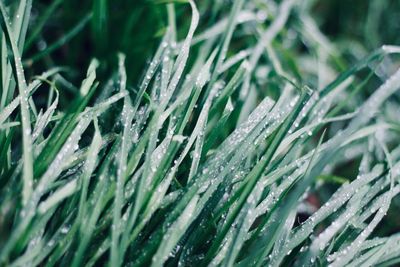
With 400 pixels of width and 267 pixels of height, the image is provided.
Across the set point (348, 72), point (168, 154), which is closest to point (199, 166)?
point (168, 154)

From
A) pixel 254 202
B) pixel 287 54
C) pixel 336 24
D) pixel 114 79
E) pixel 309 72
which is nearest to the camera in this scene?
pixel 254 202

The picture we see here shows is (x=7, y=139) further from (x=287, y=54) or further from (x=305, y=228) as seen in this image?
(x=287, y=54)

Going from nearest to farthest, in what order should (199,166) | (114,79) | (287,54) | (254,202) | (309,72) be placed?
(254,202) → (199,166) → (114,79) → (287,54) → (309,72)

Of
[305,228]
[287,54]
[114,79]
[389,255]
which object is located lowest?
[389,255]

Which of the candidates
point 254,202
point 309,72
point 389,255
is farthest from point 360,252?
point 309,72

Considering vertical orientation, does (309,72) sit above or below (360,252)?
above

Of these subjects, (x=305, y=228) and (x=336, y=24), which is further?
(x=336, y=24)

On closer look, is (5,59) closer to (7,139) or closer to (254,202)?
(7,139)

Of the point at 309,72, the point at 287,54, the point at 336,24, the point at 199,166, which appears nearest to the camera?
the point at 199,166

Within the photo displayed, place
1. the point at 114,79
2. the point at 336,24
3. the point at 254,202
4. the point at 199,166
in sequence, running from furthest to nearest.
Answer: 1. the point at 336,24
2. the point at 114,79
3. the point at 199,166
4. the point at 254,202
